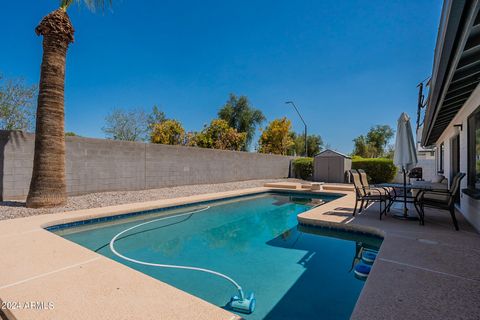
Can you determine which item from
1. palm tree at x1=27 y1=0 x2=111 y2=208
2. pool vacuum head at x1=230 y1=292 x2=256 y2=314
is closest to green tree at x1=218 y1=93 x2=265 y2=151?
palm tree at x1=27 y1=0 x2=111 y2=208

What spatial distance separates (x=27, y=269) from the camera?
3.02 m

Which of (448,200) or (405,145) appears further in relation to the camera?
(405,145)

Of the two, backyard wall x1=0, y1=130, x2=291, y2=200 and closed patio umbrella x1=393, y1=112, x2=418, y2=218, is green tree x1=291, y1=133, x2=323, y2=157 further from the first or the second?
closed patio umbrella x1=393, y1=112, x2=418, y2=218

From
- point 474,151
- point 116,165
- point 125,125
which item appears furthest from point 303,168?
point 125,125

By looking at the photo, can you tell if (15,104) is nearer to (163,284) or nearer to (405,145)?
(163,284)

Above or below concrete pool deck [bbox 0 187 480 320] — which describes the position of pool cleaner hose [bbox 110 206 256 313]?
below

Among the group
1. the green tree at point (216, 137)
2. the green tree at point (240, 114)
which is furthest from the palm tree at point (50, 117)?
the green tree at point (240, 114)

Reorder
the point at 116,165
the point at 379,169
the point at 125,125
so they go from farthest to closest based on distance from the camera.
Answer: the point at 125,125, the point at 379,169, the point at 116,165

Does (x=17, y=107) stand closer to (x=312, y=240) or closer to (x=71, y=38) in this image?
(x=71, y=38)

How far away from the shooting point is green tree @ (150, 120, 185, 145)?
2203cm

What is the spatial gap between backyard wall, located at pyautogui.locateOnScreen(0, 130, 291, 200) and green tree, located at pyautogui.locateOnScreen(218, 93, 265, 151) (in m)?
13.0

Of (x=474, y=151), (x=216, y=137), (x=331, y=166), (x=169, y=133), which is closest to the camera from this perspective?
(x=474, y=151)

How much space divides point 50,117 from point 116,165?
3471 millimetres

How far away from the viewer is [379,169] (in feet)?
55.8
